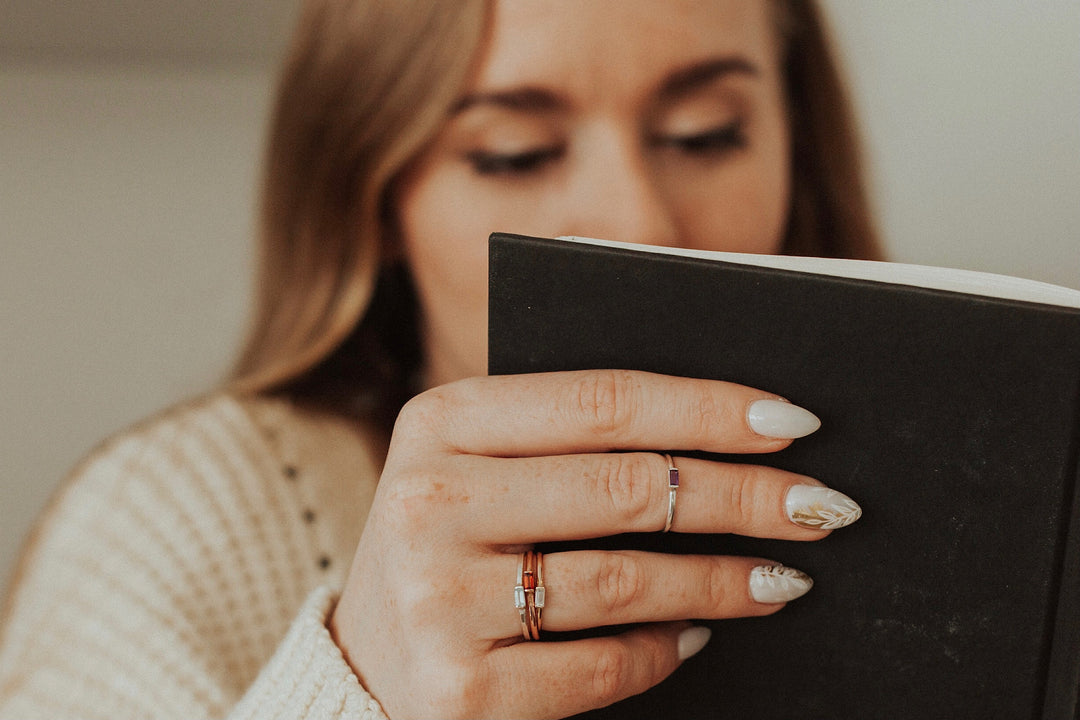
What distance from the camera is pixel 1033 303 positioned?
1.16ft

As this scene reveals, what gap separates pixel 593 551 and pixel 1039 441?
0.76 ft

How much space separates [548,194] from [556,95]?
94 mm

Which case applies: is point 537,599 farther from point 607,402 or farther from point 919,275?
point 919,275

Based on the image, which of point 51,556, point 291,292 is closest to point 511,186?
point 291,292

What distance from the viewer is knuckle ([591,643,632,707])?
42 centimetres

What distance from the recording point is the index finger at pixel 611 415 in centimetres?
39

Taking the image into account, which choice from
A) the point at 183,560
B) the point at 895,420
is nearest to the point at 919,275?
the point at 895,420

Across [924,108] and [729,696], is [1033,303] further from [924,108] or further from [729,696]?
[924,108]

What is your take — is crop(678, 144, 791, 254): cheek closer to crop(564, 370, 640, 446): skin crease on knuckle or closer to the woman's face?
the woman's face

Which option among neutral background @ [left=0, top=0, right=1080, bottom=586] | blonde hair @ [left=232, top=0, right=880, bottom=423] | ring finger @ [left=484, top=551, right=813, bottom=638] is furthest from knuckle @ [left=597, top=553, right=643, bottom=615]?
neutral background @ [left=0, top=0, right=1080, bottom=586]

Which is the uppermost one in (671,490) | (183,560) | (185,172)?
(185,172)

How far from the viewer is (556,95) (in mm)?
701

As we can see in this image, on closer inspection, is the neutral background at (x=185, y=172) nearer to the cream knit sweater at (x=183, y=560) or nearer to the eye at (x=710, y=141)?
the eye at (x=710, y=141)

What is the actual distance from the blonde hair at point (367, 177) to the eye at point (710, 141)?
8.3 inches
